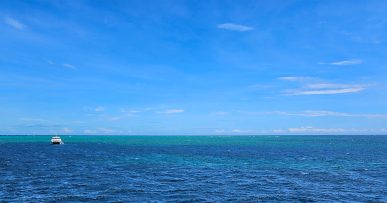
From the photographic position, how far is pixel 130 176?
55938 millimetres

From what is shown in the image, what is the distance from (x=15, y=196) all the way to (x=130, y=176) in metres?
19.4

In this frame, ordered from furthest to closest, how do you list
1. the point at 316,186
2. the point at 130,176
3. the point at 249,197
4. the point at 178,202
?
the point at 130,176
the point at 316,186
the point at 249,197
the point at 178,202

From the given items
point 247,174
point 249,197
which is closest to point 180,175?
point 247,174

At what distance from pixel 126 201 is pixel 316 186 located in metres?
25.7

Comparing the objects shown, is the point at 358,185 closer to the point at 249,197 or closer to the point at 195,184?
the point at 249,197

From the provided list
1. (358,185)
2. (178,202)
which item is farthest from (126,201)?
(358,185)

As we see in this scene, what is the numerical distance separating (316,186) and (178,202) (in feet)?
67.4

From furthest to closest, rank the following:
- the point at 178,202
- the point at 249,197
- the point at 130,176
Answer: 1. the point at 130,176
2. the point at 249,197
3. the point at 178,202

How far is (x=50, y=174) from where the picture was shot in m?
58.2

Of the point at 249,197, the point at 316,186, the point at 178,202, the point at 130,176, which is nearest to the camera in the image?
the point at 178,202

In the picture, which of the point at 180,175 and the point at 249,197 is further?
the point at 180,175

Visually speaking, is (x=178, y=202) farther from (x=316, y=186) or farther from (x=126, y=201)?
(x=316, y=186)

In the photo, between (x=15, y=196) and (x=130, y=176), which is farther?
(x=130, y=176)

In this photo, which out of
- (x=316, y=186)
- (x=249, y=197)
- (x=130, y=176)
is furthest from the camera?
(x=130, y=176)
